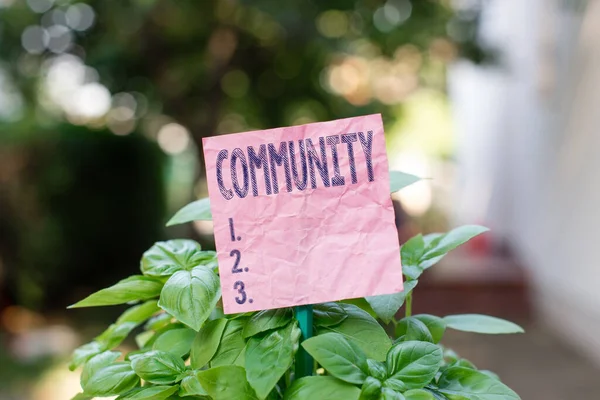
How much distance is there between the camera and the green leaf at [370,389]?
1.87 ft

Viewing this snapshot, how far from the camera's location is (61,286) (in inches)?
179

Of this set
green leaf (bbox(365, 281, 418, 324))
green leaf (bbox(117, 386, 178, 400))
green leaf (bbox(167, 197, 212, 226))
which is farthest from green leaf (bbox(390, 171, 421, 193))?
green leaf (bbox(117, 386, 178, 400))

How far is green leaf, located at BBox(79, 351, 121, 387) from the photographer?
0.67 meters

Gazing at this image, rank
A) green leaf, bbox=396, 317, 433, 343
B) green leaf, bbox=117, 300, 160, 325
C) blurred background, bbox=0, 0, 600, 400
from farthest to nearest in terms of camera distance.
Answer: blurred background, bbox=0, 0, 600, 400 < green leaf, bbox=117, 300, 160, 325 < green leaf, bbox=396, 317, 433, 343

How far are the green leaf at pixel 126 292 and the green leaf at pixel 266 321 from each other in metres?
0.13

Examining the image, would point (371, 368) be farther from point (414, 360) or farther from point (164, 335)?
point (164, 335)

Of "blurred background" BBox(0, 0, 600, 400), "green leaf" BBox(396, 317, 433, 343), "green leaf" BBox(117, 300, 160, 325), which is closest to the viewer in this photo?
"green leaf" BBox(396, 317, 433, 343)

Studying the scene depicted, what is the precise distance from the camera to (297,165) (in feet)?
2.08

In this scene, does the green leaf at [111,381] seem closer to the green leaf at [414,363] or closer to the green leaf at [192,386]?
the green leaf at [192,386]

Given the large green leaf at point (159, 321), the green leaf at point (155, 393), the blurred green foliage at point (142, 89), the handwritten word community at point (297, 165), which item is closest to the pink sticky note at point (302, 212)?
the handwritten word community at point (297, 165)

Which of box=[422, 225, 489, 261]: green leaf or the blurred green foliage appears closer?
box=[422, 225, 489, 261]: green leaf

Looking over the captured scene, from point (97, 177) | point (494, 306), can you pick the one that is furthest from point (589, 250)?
point (97, 177)

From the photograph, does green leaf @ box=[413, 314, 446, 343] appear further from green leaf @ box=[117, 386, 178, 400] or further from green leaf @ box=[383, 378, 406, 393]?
green leaf @ box=[117, 386, 178, 400]

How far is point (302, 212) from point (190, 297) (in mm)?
135
